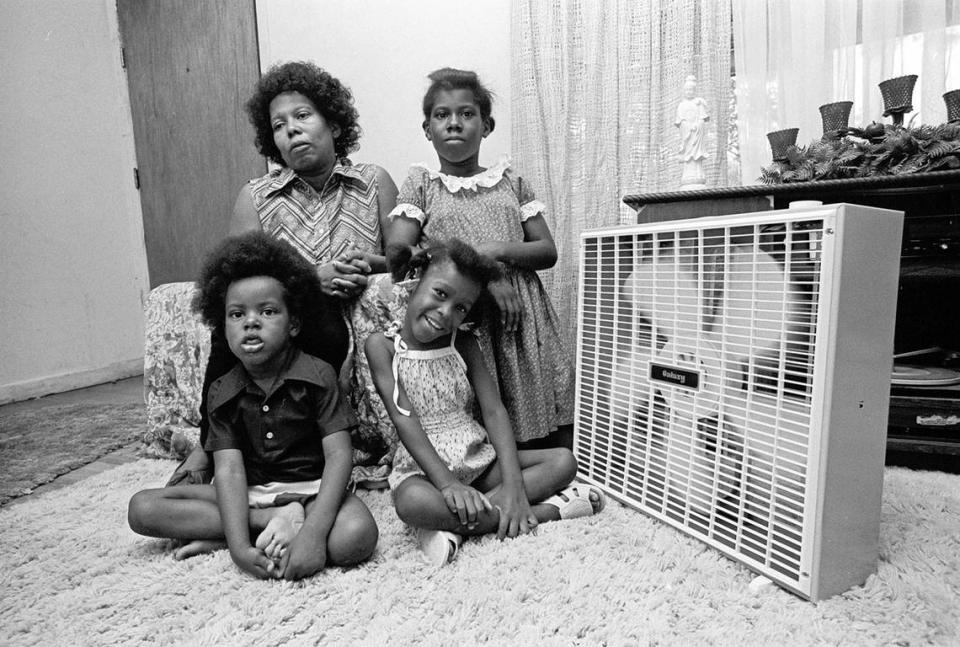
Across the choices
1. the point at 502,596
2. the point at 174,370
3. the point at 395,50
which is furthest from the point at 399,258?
the point at 395,50

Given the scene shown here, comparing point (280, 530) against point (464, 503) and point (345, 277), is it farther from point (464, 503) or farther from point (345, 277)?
point (345, 277)

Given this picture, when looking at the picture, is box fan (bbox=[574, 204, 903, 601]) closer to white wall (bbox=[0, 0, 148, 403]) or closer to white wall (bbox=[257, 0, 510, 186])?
white wall (bbox=[257, 0, 510, 186])

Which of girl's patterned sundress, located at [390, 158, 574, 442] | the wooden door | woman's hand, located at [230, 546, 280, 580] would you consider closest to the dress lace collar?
girl's patterned sundress, located at [390, 158, 574, 442]

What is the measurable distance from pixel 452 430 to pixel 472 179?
673mm

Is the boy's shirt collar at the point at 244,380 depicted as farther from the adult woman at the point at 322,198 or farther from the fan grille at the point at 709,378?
the fan grille at the point at 709,378

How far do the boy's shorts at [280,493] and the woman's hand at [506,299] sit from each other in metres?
0.58

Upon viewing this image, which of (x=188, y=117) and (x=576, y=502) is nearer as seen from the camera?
(x=576, y=502)

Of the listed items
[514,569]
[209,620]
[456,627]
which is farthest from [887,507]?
[209,620]

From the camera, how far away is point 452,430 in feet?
4.27

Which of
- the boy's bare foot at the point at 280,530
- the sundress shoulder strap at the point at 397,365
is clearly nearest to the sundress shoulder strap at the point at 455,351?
the sundress shoulder strap at the point at 397,365

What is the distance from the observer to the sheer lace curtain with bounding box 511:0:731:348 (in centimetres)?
198

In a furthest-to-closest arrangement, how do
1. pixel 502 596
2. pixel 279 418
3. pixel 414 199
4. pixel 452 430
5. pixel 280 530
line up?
pixel 414 199
pixel 452 430
pixel 279 418
pixel 280 530
pixel 502 596

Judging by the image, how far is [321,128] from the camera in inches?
65.7

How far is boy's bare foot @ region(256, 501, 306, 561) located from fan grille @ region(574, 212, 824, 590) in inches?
25.0
